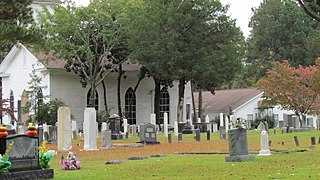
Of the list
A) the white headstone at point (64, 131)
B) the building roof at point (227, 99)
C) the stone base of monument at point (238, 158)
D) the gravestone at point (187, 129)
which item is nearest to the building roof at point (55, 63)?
the gravestone at point (187, 129)

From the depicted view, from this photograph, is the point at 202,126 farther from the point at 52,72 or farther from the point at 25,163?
the point at 25,163

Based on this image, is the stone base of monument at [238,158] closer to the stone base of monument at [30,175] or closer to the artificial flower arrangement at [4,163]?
the stone base of monument at [30,175]

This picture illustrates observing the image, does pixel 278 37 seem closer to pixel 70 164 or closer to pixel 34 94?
pixel 34 94

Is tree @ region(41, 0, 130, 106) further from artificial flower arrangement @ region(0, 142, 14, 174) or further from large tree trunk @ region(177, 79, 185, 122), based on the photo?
artificial flower arrangement @ region(0, 142, 14, 174)

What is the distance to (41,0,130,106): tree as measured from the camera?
172ft

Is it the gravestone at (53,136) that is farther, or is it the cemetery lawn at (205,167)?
the gravestone at (53,136)

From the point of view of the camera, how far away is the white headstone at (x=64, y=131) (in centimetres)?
3039

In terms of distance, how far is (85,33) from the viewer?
175 ft

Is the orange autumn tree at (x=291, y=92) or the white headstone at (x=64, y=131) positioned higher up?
the orange autumn tree at (x=291, y=92)

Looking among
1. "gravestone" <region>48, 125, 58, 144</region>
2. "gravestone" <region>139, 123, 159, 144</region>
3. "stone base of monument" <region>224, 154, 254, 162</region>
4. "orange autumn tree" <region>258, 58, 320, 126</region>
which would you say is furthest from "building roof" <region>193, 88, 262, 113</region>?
"stone base of monument" <region>224, 154, 254, 162</region>

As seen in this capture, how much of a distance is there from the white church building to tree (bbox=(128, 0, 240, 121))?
25.9 ft

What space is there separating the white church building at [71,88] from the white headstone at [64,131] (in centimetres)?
2660

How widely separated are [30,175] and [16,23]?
892 cm

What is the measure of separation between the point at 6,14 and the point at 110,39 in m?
29.2
